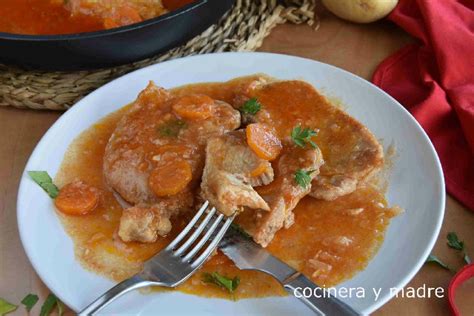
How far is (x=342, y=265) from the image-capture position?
8.59ft

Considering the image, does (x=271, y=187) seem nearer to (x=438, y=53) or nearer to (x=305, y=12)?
(x=438, y=53)

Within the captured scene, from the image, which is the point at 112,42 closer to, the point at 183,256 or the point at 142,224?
the point at 142,224

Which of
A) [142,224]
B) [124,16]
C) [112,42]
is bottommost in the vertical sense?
[142,224]

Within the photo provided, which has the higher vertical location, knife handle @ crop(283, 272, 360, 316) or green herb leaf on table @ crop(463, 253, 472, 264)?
knife handle @ crop(283, 272, 360, 316)

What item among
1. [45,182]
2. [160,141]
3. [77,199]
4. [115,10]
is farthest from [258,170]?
[115,10]

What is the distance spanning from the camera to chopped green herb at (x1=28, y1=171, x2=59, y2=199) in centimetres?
288

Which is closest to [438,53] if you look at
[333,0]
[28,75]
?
[333,0]

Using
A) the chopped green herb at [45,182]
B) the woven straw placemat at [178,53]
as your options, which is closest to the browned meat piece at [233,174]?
the chopped green herb at [45,182]

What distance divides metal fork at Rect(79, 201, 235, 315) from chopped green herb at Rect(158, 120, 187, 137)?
1.36 ft

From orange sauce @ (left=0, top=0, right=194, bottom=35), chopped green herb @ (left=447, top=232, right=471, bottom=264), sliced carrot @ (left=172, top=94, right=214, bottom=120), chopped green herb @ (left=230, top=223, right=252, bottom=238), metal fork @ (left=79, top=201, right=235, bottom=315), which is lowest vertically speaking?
chopped green herb @ (left=447, top=232, right=471, bottom=264)

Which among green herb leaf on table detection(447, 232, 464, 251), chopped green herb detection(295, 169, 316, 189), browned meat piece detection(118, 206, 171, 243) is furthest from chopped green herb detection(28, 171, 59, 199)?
green herb leaf on table detection(447, 232, 464, 251)

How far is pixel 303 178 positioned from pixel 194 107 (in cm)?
63

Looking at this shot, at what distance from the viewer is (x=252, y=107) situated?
3107 millimetres

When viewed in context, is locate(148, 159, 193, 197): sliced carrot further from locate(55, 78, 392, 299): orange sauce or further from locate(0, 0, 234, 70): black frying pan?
locate(0, 0, 234, 70): black frying pan
